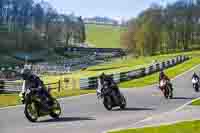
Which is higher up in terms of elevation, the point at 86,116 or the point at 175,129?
the point at 175,129

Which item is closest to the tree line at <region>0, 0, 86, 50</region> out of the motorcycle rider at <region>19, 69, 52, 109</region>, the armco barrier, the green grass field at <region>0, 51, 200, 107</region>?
the green grass field at <region>0, 51, 200, 107</region>

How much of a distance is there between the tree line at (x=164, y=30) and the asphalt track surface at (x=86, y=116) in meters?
93.2

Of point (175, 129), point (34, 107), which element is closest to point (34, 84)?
point (34, 107)

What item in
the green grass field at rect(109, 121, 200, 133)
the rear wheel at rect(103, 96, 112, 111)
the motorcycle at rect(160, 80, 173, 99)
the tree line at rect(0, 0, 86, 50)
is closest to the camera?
the green grass field at rect(109, 121, 200, 133)

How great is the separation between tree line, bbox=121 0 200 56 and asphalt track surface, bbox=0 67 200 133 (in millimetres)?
93248

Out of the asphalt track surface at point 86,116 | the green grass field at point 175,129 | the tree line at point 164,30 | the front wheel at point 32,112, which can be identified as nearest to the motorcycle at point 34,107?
the front wheel at point 32,112

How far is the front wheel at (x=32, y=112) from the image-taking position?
1855 centimetres

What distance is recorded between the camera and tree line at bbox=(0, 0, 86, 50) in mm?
146375

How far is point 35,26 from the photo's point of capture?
179 metres

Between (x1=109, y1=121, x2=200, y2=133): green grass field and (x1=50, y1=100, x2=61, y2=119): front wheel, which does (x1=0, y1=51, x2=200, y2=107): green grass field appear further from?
(x1=109, y1=121, x2=200, y2=133): green grass field

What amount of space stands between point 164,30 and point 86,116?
387 feet

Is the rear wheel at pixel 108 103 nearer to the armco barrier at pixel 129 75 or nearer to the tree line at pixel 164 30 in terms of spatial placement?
the armco barrier at pixel 129 75

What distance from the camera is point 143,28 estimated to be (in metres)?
120

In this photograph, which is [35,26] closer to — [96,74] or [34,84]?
[96,74]
